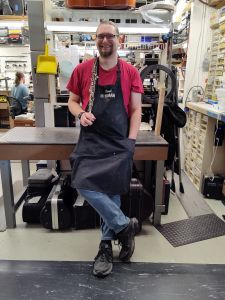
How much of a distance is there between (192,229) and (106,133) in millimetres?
1401

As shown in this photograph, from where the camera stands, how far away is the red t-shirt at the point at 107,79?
1.90 m

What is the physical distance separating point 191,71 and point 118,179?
8.59 ft

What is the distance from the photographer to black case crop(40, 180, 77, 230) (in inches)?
95.2

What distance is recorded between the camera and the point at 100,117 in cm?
189

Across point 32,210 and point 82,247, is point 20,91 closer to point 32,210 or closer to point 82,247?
point 32,210

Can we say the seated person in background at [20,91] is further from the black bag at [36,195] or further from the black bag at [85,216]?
the black bag at [85,216]

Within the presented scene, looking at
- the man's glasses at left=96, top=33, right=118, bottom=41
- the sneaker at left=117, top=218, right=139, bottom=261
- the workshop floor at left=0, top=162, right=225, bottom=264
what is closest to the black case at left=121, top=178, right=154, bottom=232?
the workshop floor at left=0, top=162, right=225, bottom=264

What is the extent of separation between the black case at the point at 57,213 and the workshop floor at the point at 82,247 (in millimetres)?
89

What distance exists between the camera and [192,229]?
2.55 m

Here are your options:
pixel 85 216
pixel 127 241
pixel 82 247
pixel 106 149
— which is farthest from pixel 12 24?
pixel 127 241

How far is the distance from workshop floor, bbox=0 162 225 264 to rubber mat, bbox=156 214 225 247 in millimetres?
57

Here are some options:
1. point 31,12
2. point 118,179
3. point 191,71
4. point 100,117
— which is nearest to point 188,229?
point 118,179

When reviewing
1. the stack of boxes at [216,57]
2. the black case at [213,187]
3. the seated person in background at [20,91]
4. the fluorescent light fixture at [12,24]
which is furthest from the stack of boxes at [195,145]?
the fluorescent light fixture at [12,24]

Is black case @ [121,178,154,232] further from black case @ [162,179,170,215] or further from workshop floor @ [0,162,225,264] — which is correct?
black case @ [162,179,170,215]
